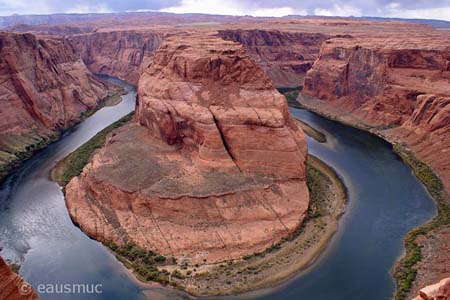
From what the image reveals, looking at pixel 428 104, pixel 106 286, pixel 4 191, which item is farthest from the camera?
pixel 428 104

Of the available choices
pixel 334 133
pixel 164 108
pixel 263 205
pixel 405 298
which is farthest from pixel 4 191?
pixel 334 133

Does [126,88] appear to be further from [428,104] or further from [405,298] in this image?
[405,298]

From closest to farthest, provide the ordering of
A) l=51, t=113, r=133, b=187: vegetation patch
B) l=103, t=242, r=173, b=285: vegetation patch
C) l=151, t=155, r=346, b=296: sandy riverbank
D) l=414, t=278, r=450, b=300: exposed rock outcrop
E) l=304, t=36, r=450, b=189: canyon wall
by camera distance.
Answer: l=414, t=278, r=450, b=300: exposed rock outcrop
l=151, t=155, r=346, b=296: sandy riverbank
l=103, t=242, r=173, b=285: vegetation patch
l=51, t=113, r=133, b=187: vegetation patch
l=304, t=36, r=450, b=189: canyon wall

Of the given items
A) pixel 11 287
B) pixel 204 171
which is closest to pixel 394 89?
pixel 204 171

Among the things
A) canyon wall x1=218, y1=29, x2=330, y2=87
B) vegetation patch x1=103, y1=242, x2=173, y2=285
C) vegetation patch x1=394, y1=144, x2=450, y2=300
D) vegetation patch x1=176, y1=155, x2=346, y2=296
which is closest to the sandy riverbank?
vegetation patch x1=176, y1=155, x2=346, y2=296

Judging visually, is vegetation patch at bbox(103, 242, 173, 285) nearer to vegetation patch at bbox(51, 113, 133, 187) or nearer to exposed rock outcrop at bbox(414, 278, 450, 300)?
vegetation patch at bbox(51, 113, 133, 187)

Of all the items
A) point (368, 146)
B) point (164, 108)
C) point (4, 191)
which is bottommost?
point (4, 191)
